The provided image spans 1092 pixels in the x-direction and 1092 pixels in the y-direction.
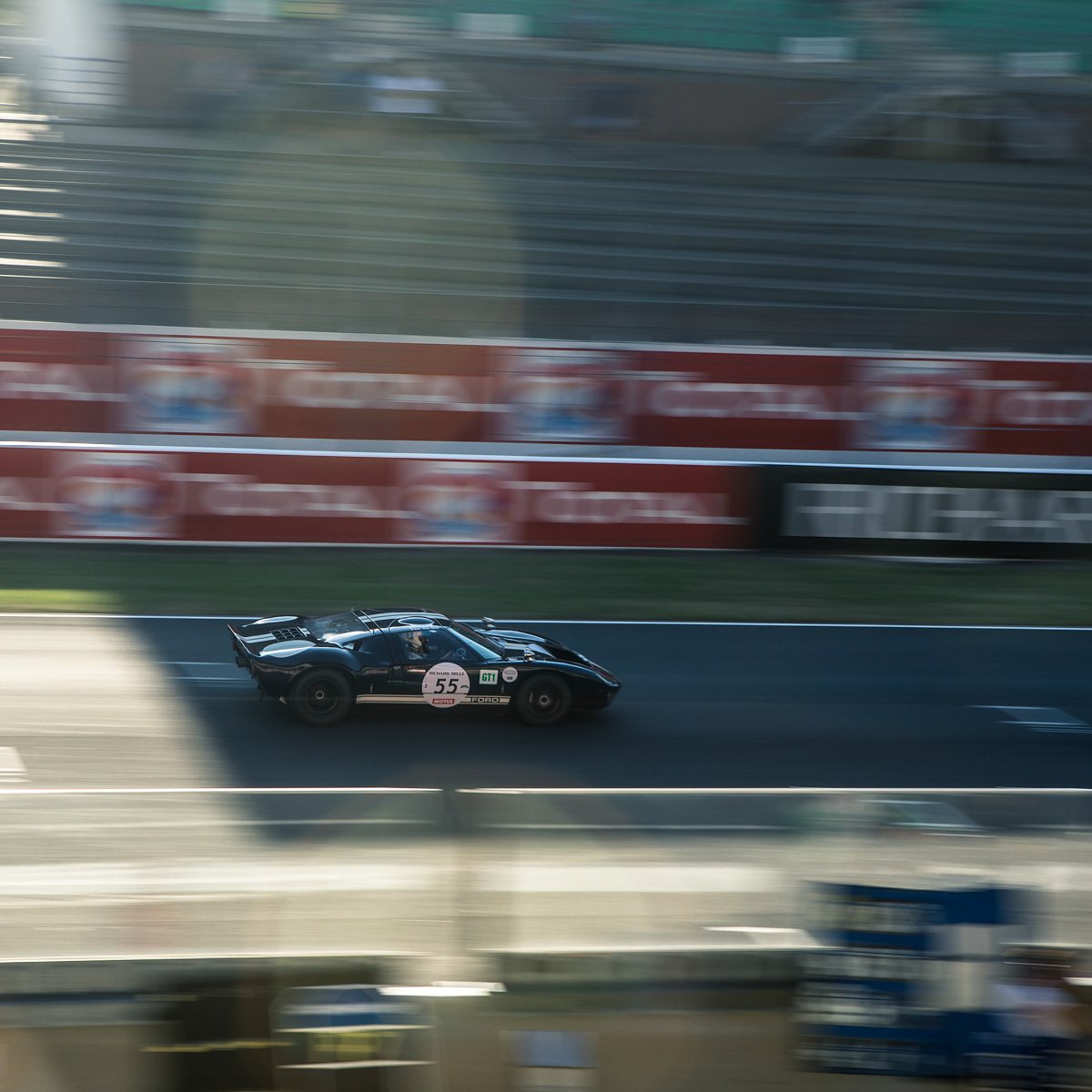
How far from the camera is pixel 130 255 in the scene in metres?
22.7

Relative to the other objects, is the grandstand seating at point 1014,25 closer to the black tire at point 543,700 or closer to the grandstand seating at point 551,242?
the grandstand seating at point 551,242

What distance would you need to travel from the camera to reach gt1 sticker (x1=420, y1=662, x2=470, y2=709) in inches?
358

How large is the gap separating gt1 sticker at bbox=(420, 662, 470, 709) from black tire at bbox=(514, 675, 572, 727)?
0.40 meters

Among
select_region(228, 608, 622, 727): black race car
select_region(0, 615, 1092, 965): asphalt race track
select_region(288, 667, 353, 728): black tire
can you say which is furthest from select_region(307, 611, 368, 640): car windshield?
select_region(0, 615, 1092, 965): asphalt race track

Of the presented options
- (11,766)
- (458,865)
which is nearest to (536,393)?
(11,766)

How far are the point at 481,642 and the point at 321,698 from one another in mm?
1164

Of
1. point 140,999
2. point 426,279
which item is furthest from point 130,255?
point 140,999

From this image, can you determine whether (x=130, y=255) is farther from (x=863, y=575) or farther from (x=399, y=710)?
(x=399, y=710)

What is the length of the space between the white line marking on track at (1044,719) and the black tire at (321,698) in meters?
5.08

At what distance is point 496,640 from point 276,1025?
492cm

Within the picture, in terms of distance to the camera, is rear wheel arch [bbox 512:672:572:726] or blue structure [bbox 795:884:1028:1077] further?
rear wheel arch [bbox 512:672:572:726]

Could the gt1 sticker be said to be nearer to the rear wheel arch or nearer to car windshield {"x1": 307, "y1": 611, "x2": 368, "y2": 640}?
the rear wheel arch

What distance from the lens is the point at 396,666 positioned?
9.05 metres

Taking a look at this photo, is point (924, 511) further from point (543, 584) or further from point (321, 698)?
point (321, 698)
